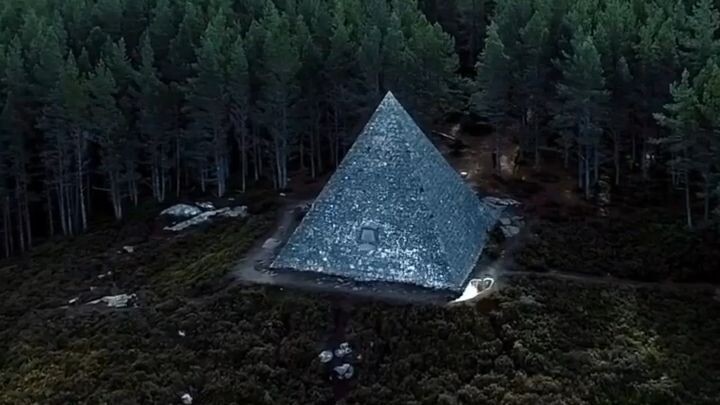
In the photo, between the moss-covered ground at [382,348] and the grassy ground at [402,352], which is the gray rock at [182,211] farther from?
the grassy ground at [402,352]

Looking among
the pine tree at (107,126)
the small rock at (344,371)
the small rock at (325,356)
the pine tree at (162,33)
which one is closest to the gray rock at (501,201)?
Result: the small rock at (325,356)

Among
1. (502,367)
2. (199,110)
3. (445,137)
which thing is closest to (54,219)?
(199,110)

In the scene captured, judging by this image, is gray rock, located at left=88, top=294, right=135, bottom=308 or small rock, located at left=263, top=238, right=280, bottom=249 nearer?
gray rock, located at left=88, top=294, right=135, bottom=308

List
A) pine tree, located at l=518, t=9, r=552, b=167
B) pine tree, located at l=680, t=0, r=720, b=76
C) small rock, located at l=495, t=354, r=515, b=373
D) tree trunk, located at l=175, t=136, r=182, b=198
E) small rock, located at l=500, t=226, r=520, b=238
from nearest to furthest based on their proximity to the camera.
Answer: small rock, located at l=495, t=354, r=515, b=373 < small rock, located at l=500, t=226, r=520, b=238 < pine tree, located at l=680, t=0, r=720, b=76 < pine tree, located at l=518, t=9, r=552, b=167 < tree trunk, located at l=175, t=136, r=182, b=198

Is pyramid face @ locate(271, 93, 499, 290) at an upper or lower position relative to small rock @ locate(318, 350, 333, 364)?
upper

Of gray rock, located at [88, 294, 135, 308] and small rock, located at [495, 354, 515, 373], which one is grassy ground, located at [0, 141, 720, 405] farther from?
gray rock, located at [88, 294, 135, 308]

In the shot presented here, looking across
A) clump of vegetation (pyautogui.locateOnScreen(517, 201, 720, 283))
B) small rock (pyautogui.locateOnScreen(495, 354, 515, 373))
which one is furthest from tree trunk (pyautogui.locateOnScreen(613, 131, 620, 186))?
small rock (pyautogui.locateOnScreen(495, 354, 515, 373))
